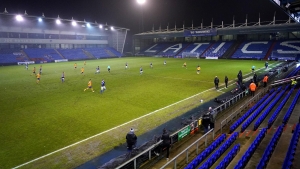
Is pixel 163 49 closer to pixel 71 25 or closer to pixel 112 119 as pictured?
pixel 71 25

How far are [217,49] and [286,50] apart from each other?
61.0ft

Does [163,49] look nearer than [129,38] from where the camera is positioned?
Yes

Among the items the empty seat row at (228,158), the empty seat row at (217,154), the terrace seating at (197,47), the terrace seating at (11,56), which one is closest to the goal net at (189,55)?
the terrace seating at (197,47)

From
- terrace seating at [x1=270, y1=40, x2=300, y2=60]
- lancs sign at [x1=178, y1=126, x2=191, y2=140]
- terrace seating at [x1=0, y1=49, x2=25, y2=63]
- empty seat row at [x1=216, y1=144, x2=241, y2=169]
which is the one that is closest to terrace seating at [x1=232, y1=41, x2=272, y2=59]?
terrace seating at [x1=270, y1=40, x2=300, y2=60]

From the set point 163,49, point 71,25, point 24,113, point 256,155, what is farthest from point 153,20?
point 256,155

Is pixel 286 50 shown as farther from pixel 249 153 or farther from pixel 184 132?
pixel 249 153

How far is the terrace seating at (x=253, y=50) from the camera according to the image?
194ft

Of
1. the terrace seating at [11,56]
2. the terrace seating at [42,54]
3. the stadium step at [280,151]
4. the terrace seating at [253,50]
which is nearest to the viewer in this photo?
the stadium step at [280,151]

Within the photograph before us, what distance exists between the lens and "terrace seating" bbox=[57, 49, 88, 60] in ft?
223

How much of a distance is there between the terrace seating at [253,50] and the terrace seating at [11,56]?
58.1m

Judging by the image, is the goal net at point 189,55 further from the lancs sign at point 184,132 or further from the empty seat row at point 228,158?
the empty seat row at point 228,158

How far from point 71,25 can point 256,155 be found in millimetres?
72886

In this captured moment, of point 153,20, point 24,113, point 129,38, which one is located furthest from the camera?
point 129,38

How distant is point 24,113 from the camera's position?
16375mm
